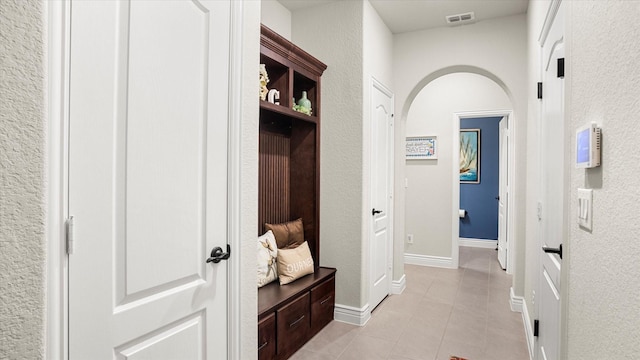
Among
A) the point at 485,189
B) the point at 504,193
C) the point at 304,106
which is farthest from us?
the point at 485,189

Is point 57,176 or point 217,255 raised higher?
point 57,176

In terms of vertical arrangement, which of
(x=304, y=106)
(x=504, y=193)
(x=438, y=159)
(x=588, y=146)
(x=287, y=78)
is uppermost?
(x=287, y=78)

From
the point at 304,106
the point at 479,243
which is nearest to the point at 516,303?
the point at 304,106

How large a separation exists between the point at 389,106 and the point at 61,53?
10.4ft

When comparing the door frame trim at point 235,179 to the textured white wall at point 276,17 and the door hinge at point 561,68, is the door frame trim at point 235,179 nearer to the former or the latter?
the door hinge at point 561,68

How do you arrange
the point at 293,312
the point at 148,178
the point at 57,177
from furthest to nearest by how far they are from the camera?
the point at 293,312 < the point at 148,178 < the point at 57,177

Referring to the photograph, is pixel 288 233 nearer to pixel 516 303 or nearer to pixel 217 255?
pixel 217 255

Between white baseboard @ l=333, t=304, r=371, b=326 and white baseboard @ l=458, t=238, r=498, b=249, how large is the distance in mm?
3840

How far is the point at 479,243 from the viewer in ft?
21.1

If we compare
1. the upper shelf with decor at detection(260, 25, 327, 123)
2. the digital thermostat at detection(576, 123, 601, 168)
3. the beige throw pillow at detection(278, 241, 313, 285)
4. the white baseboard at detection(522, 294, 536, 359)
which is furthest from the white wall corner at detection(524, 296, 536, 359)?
the upper shelf with decor at detection(260, 25, 327, 123)

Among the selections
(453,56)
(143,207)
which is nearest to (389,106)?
(453,56)

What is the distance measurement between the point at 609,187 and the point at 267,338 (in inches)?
76.9

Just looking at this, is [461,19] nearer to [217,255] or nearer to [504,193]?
[504,193]

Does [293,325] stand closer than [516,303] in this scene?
Yes
